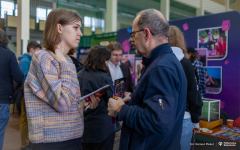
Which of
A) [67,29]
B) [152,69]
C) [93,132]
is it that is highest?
[67,29]

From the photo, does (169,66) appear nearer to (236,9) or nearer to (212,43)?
(212,43)

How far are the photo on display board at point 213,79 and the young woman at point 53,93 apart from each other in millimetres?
3573

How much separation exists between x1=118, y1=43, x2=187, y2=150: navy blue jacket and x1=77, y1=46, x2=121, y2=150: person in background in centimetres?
95

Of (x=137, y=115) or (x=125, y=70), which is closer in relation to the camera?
(x=137, y=115)

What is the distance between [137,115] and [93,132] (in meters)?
1.19

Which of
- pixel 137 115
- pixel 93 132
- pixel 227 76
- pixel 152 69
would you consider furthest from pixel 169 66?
pixel 227 76

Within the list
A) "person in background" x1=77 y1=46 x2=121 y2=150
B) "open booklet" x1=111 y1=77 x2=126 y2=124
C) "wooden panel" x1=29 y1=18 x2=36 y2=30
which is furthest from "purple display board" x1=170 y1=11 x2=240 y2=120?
"wooden panel" x1=29 y1=18 x2=36 y2=30

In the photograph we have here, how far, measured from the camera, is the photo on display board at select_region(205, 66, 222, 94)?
4.05 metres

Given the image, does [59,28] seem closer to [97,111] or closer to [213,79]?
[97,111]

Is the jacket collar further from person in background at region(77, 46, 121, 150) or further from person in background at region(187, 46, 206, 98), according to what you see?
person in background at region(187, 46, 206, 98)

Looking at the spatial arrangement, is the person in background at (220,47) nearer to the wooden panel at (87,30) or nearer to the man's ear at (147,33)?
the man's ear at (147,33)

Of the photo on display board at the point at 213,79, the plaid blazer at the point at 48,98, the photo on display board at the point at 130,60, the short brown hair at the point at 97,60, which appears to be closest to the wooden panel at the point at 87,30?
the photo on display board at the point at 130,60

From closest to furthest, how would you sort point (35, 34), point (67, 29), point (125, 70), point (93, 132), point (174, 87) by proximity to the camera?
point (174, 87) → point (67, 29) → point (93, 132) → point (125, 70) → point (35, 34)

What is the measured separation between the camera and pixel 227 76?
3.94m
